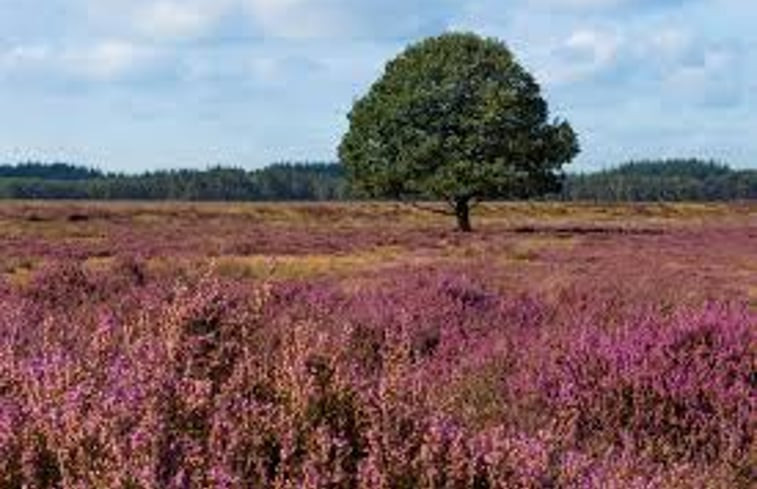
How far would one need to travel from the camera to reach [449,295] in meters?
12.8

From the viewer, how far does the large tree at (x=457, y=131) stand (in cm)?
5791

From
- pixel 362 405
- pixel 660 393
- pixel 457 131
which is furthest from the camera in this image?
pixel 457 131

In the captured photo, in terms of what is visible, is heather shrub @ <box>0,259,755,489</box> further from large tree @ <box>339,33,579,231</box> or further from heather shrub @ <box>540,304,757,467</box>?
large tree @ <box>339,33,579,231</box>

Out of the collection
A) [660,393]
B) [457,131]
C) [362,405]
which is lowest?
[660,393]

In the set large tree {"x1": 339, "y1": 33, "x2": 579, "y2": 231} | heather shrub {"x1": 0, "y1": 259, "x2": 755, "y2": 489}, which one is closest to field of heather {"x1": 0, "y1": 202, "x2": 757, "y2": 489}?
heather shrub {"x1": 0, "y1": 259, "x2": 755, "y2": 489}

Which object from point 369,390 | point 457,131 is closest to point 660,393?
point 369,390

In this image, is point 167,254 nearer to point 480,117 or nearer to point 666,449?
point 666,449

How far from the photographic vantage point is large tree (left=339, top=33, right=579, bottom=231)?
57.9 m

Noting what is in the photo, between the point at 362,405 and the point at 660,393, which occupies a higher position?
the point at 362,405

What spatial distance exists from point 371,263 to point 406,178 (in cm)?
3059

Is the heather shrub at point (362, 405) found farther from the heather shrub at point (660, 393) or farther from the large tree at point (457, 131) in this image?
the large tree at point (457, 131)

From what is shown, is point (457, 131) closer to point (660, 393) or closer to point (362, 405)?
point (660, 393)

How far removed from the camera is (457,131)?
60.1 metres

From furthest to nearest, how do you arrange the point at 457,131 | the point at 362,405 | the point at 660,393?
the point at 457,131 < the point at 660,393 < the point at 362,405
